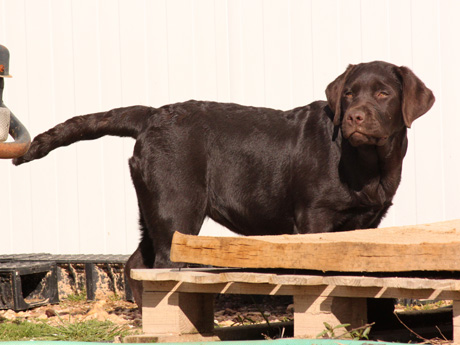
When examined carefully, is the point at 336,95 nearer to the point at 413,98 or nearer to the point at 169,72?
the point at 413,98

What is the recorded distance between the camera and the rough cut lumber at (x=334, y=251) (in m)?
2.73

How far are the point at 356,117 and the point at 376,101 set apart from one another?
297 millimetres

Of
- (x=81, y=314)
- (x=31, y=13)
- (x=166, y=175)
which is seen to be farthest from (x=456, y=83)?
(x=31, y=13)

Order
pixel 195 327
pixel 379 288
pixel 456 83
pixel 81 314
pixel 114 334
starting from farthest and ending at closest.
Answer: pixel 456 83
pixel 81 314
pixel 114 334
pixel 195 327
pixel 379 288

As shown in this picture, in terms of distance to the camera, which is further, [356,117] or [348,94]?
[348,94]

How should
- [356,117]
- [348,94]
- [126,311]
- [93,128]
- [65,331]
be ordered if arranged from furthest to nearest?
[126,311], [93,128], [348,94], [356,117], [65,331]

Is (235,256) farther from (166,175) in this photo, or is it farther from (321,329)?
(166,175)

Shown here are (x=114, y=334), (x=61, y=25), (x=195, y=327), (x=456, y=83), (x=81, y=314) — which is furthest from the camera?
(x=61, y=25)

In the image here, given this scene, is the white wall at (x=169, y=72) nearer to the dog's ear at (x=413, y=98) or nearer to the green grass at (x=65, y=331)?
the dog's ear at (x=413, y=98)

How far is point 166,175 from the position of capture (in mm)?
4742

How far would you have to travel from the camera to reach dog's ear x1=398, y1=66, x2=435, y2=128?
459cm

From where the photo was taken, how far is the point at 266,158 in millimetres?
4887

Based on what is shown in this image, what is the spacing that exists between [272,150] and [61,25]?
2929mm

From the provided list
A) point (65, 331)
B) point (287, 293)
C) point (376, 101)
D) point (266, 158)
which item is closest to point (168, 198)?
point (266, 158)
